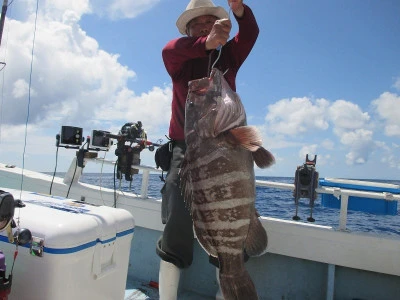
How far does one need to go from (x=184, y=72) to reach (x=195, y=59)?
151 mm

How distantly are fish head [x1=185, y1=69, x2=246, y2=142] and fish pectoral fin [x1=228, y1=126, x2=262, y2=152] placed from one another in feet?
0.39

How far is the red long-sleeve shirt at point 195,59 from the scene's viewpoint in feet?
8.84

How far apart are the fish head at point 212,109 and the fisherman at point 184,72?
12.5 inches

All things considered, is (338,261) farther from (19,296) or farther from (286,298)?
(19,296)

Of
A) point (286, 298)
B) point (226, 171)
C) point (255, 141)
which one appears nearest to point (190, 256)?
point (226, 171)

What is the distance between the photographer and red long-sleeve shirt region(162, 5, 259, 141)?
8.84 feet

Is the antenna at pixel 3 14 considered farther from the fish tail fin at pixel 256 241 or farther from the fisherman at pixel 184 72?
the fish tail fin at pixel 256 241

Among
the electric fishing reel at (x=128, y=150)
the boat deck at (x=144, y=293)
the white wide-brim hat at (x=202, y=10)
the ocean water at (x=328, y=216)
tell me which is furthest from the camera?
the ocean water at (x=328, y=216)

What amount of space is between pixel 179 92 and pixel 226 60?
20.4 inches

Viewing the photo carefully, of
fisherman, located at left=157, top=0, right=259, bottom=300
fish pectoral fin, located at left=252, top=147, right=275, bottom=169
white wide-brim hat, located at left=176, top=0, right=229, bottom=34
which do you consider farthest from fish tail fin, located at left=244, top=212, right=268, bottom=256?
white wide-brim hat, located at left=176, top=0, right=229, bottom=34

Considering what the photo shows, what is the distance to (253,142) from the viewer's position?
2.18 metres

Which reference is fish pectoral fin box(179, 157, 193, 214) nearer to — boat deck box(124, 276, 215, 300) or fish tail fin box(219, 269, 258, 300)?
fish tail fin box(219, 269, 258, 300)

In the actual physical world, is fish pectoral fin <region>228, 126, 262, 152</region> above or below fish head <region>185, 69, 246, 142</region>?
below

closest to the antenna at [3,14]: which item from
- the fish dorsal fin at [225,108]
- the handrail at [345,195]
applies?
the fish dorsal fin at [225,108]
